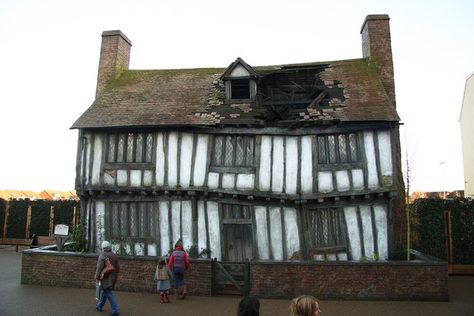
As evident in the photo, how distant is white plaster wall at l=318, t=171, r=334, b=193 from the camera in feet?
40.6

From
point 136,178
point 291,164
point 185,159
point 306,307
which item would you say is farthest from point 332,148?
point 306,307

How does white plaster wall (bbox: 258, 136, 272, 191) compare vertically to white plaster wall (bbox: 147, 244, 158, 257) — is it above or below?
above

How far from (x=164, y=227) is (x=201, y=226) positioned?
1302 mm

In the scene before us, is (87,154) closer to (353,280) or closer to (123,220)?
(123,220)

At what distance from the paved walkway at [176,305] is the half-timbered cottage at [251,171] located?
8.86 feet

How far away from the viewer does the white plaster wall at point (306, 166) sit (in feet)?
40.9

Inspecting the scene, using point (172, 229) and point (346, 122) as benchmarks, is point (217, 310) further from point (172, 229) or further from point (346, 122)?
point (346, 122)

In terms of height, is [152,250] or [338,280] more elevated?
[152,250]

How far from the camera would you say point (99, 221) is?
44.5ft

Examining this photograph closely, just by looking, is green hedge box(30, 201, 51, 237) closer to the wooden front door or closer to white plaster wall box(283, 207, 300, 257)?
the wooden front door

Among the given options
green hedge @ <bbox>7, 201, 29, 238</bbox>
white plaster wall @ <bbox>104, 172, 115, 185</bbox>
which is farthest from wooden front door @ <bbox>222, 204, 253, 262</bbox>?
green hedge @ <bbox>7, 201, 29, 238</bbox>

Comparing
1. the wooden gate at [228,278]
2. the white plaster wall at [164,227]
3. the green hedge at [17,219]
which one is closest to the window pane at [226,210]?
the white plaster wall at [164,227]

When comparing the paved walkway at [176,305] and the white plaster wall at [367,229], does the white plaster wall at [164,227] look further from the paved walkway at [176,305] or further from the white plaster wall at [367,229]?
the white plaster wall at [367,229]

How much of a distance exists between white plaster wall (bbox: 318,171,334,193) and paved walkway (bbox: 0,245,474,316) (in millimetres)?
3734
